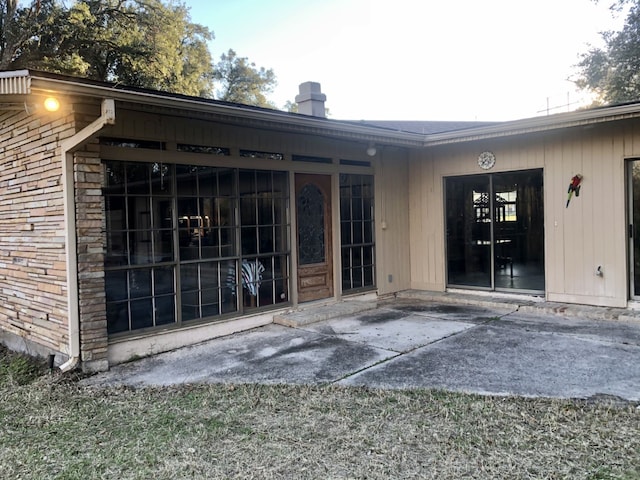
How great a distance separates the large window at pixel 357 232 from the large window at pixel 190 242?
1.11 meters

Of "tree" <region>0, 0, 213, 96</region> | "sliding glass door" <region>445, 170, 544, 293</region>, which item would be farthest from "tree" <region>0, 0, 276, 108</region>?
"sliding glass door" <region>445, 170, 544, 293</region>

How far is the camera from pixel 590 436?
2760mm

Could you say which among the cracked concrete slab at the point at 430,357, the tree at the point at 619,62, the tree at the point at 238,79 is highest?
the tree at the point at 238,79

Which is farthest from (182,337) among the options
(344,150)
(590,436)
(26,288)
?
(590,436)

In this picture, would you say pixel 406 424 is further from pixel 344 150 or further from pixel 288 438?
pixel 344 150

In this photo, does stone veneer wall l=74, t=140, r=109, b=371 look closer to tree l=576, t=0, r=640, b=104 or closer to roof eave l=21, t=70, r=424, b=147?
Result: roof eave l=21, t=70, r=424, b=147

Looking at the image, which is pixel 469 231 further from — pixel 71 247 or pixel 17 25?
pixel 17 25

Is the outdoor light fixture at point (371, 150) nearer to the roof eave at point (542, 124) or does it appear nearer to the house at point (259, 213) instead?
the house at point (259, 213)

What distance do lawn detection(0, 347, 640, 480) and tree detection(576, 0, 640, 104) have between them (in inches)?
647

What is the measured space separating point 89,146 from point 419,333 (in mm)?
3875

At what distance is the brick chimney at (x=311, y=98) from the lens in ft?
25.1

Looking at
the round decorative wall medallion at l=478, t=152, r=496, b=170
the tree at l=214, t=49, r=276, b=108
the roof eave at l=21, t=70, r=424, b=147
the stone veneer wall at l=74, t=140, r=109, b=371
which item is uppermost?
the tree at l=214, t=49, r=276, b=108

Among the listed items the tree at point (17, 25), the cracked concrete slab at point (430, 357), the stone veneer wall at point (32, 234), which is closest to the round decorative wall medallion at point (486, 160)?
the cracked concrete slab at point (430, 357)

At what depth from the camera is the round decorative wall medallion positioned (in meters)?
6.90
